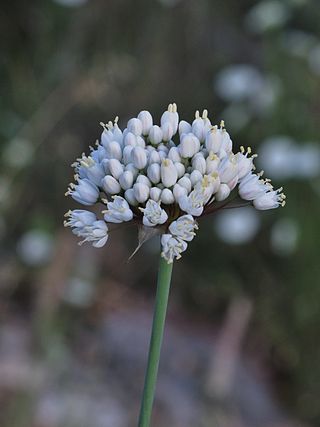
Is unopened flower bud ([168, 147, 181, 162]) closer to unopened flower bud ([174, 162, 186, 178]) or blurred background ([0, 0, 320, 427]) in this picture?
unopened flower bud ([174, 162, 186, 178])

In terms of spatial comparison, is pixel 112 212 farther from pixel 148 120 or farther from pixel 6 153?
pixel 6 153

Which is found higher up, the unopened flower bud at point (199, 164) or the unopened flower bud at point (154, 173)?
the unopened flower bud at point (199, 164)

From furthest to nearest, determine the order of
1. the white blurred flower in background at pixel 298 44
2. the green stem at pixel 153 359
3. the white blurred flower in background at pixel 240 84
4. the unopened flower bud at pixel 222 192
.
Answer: the white blurred flower in background at pixel 240 84 < the white blurred flower in background at pixel 298 44 < the unopened flower bud at pixel 222 192 < the green stem at pixel 153 359

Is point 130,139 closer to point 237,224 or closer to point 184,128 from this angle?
point 184,128

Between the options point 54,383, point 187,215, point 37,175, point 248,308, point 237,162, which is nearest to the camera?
point 187,215

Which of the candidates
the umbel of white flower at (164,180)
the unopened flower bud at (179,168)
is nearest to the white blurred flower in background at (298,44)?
the umbel of white flower at (164,180)

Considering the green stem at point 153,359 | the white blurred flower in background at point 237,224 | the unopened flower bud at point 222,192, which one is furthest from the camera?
the white blurred flower in background at point 237,224

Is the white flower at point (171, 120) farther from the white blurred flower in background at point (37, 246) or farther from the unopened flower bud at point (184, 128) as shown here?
the white blurred flower in background at point (37, 246)

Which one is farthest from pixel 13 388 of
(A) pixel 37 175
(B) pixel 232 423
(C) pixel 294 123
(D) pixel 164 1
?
(D) pixel 164 1

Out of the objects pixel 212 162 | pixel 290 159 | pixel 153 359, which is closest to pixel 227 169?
pixel 212 162
